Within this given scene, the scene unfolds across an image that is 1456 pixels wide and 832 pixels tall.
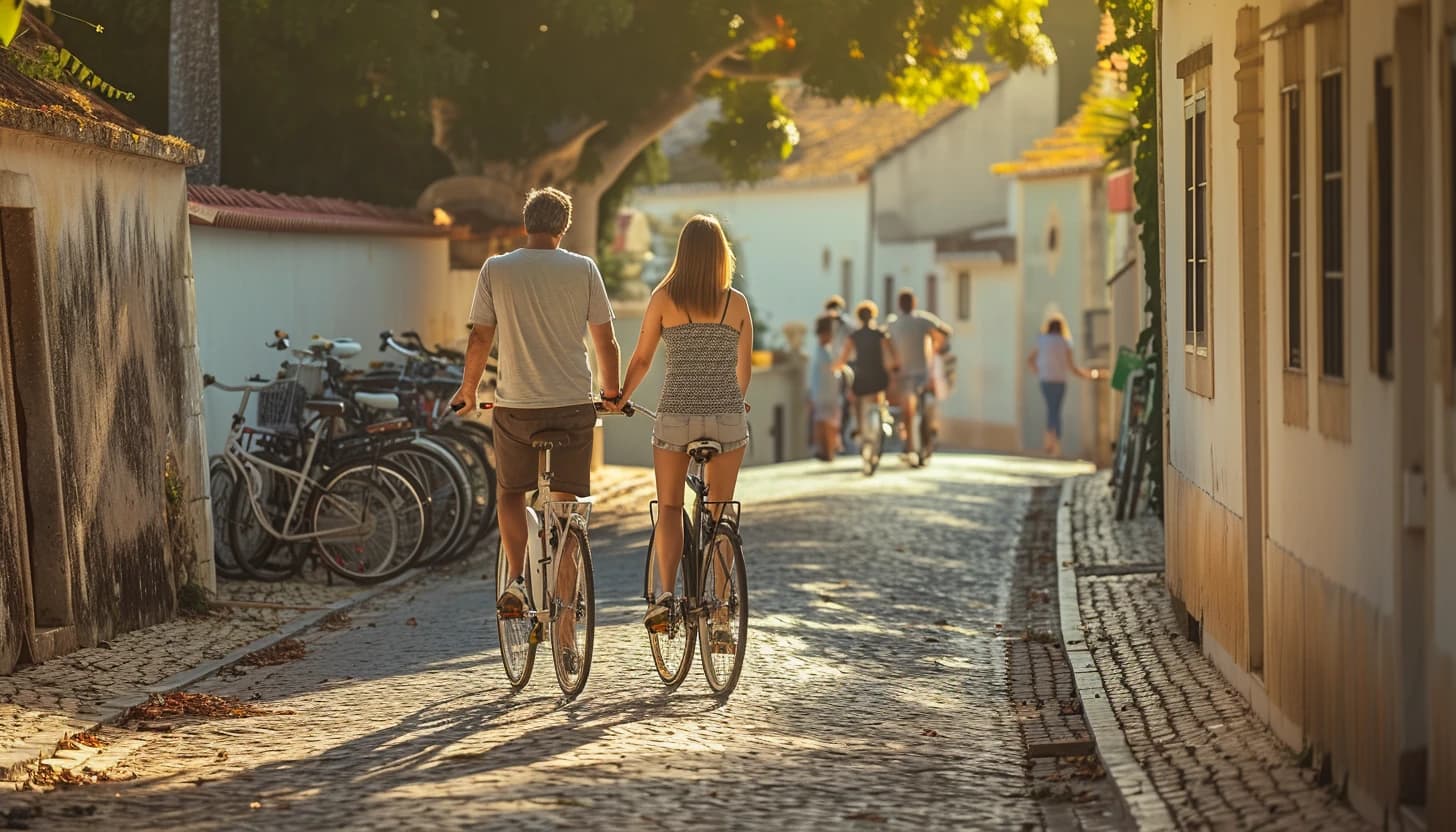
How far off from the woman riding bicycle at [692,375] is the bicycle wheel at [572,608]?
0.99 ft

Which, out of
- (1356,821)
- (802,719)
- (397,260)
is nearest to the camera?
(1356,821)

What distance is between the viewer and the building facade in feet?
34.6

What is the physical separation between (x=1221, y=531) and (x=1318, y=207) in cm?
264

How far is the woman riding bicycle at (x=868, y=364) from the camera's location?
2514 centimetres

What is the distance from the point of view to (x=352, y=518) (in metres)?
14.0

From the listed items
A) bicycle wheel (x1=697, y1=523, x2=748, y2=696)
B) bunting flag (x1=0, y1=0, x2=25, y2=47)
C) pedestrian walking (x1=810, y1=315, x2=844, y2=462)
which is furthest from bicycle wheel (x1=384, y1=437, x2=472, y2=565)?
pedestrian walking (x1=810, y1=315, x2=844, y2=462)

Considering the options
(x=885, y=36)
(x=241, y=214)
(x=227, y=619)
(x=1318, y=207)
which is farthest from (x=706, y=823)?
(x=885, y=36)

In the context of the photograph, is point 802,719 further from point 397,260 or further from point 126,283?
point 397,260

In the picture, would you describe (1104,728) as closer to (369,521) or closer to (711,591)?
(711,591)

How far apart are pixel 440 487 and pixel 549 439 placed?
523 centimetres

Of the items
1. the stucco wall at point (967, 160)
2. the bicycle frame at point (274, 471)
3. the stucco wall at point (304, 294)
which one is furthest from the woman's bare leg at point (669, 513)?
the stucco wall at point (967, 160)

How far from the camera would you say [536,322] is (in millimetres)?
9570

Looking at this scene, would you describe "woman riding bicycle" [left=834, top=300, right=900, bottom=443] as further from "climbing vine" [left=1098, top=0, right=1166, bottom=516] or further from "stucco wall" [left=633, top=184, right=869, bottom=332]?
"stucco wall" [left=633, top=184, right=869, bottom=332]

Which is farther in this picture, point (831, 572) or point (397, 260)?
point (397, 260)
